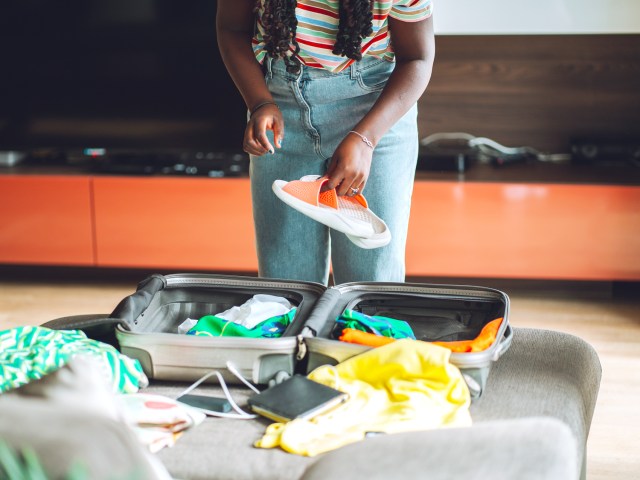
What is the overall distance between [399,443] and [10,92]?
3.01 metres

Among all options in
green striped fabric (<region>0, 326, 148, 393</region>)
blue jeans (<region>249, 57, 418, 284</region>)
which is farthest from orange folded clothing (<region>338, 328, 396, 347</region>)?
blue jeans (<region>249, 57, 418, 284</region>)

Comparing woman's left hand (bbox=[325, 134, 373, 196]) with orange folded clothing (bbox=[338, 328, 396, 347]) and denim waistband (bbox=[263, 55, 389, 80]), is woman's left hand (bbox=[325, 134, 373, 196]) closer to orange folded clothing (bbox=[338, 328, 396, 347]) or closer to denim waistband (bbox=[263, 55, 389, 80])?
denim waistband (bbox=[263, 55, 389, 80])

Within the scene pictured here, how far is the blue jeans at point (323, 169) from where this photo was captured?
5.34 feet

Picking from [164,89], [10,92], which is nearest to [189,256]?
[164,89]

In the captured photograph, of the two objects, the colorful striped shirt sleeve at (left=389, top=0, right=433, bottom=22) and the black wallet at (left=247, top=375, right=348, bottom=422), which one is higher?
the colorful striped shirt sleeve at (left=389, top=0, right=433, bottom=22)

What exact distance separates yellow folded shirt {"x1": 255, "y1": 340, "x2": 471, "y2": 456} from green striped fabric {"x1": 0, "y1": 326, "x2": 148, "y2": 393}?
0.24 meters

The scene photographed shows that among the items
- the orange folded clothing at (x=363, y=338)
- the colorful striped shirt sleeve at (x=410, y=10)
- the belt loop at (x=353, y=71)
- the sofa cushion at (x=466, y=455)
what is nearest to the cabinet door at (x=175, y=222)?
the belt loop at (x=353, y=71)

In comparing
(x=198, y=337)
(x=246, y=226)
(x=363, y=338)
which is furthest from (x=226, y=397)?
(x=246, y=226)

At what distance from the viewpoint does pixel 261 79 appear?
5.34 ft

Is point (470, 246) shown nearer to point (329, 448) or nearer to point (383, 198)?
point (383, 198)

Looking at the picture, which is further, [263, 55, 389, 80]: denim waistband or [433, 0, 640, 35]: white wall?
[433, 0, 640, 35]: white wall

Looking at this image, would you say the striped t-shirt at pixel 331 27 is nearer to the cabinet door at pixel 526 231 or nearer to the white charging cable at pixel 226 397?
the white charging cable at pixel 226 397

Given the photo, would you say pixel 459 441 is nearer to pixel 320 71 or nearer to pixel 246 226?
pixel 320 71

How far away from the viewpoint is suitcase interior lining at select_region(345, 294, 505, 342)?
1370 mm
